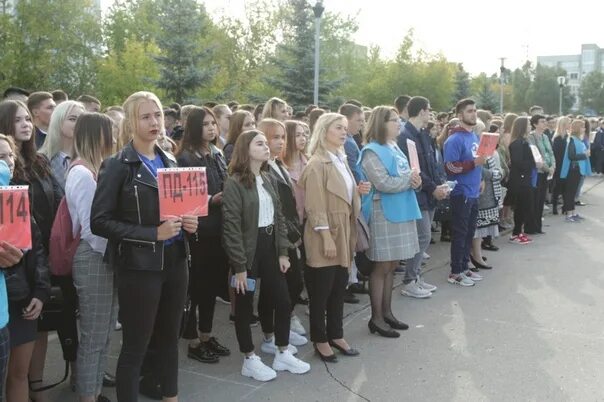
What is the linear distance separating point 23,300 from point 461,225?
221 inches

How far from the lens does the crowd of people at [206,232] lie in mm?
3451

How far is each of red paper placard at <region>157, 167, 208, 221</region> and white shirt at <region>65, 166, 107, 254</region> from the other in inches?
27.5

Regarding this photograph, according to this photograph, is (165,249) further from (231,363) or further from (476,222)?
(476,222)

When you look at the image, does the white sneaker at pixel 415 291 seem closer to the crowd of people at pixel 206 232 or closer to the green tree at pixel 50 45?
the crowd of people at pixel 206 232

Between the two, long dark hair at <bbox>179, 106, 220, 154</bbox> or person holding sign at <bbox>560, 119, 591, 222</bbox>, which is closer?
long dark hair at <bbox>179, 106, 220, 154</bbox>

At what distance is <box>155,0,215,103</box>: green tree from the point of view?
22.0 m


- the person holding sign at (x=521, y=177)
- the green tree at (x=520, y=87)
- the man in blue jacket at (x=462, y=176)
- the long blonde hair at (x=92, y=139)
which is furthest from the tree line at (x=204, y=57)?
the green tree at (x=520, y=87)

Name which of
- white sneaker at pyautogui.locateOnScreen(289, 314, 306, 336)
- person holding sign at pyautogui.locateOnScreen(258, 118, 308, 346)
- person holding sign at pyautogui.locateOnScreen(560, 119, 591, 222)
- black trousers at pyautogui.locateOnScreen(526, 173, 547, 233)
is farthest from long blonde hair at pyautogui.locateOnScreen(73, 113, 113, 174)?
person holding sign at pyautogui.locateOnScreen(560, 119, 591, 222)

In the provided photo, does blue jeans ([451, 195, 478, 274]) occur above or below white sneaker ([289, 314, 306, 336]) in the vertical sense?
above

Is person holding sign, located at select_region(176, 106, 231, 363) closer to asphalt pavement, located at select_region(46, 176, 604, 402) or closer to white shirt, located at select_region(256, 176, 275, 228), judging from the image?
asphalt pavement, located at select_region(46, 176, 604, 402)

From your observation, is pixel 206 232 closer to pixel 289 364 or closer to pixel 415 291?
pixel 289 364

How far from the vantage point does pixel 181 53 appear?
22141 millimetres

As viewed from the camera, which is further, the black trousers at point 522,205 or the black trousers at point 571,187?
the black trousers at point 571,187

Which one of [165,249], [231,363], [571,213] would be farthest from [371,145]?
[571,213]
